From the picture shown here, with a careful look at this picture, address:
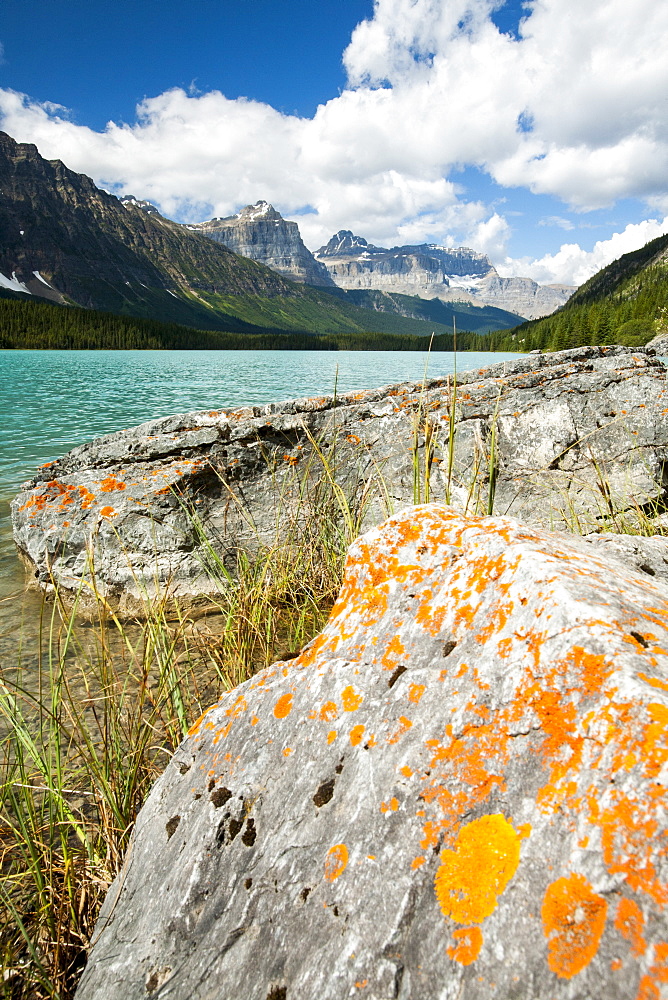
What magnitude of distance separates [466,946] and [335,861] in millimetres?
461

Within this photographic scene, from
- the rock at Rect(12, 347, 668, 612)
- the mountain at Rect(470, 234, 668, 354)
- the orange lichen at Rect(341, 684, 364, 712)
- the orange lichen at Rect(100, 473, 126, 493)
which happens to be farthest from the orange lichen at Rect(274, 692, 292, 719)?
the mountain at Rect(470, 234, 668, 354)

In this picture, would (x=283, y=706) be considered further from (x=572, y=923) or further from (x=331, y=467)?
(x=331, y=467)

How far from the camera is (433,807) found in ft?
4.68

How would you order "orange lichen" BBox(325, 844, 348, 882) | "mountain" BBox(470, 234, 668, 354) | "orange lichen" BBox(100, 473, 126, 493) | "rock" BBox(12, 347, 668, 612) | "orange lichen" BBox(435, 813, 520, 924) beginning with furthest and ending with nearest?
"mountain" BBox(470, 234, 668, 354) → "orange lichen" BBox(100, 473, 126, 493) → "rock" BBox(12, 347, 668, 612) → "orange lichen" BBox(325, 844, 348, 882) → "orange lichen" BBox(435, 813, 520, 924)

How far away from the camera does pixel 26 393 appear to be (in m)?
33.3

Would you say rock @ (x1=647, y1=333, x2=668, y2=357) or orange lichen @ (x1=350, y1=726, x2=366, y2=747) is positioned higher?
rock @ (x1=647, y1=333, x2=668, y2=357)

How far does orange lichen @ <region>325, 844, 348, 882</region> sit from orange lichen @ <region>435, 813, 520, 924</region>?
0.31 meters

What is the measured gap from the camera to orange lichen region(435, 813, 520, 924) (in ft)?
3.95

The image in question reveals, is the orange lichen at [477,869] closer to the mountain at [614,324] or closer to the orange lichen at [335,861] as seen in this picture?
the orange lichen at [335,861]

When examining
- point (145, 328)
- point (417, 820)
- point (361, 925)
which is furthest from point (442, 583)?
point (145, 328)

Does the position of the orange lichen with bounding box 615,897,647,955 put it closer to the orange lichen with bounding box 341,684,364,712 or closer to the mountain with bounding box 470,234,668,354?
the orange lichen with bounding box 341,684,364,712

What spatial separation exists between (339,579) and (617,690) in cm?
346

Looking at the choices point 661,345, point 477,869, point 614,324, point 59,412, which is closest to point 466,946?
point 477,869

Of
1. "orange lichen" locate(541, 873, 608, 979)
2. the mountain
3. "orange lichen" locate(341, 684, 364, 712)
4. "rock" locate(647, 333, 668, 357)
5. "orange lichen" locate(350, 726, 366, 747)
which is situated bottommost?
"orange lichen" locate(350, 726, 366, 747)
